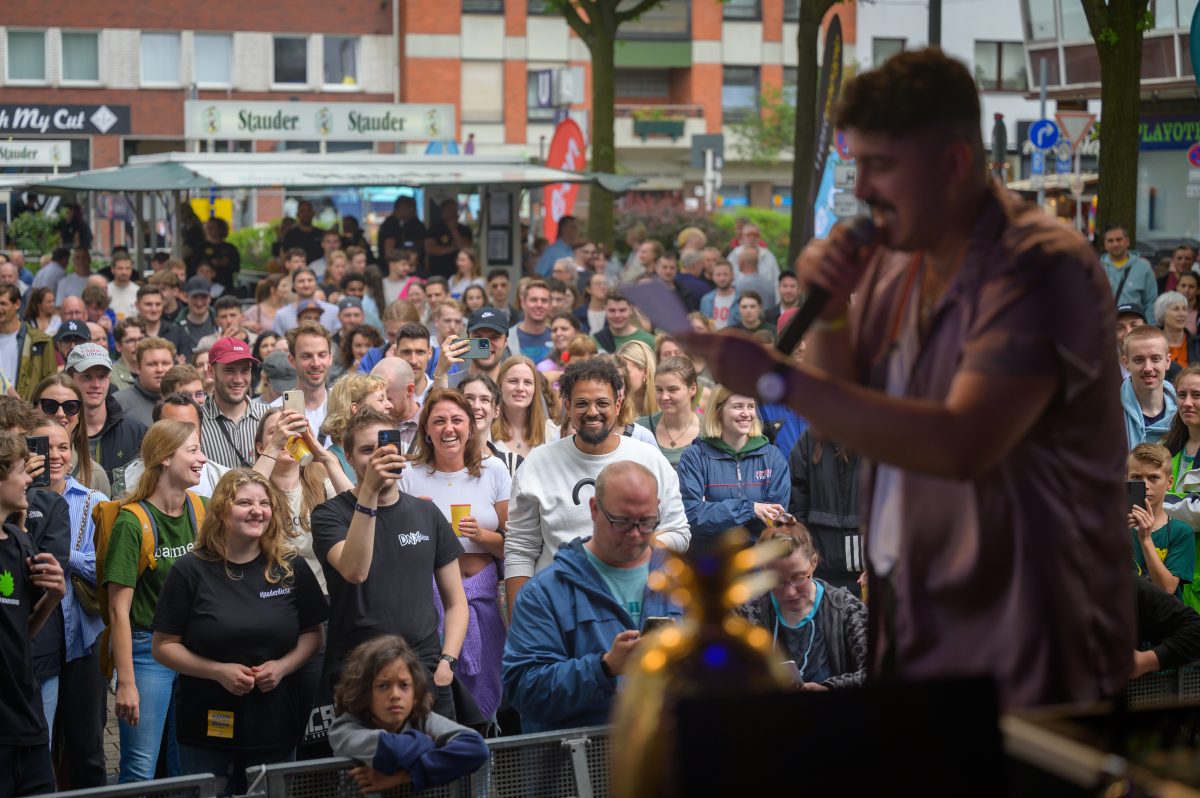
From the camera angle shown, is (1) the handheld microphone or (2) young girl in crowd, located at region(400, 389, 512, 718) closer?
(1) the handheld microphone

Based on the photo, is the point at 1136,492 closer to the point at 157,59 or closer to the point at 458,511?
the point at 458,511

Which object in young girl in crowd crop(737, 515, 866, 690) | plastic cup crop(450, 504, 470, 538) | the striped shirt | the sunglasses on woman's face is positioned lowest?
young girl in crowd crop(737, 515, 866, 690)

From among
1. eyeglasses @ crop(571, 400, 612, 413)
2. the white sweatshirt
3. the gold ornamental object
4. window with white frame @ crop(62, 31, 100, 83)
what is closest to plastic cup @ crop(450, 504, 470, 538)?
the white sweatshirt

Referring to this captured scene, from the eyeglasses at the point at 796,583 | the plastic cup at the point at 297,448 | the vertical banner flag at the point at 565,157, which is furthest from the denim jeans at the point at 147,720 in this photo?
the vertical banner flag at the point at 565,157

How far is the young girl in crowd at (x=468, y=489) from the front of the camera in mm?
7605

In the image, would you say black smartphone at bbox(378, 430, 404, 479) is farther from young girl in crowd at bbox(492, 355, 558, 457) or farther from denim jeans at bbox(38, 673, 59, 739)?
young girl in crowd at bbox(492, 355, 558, 457)

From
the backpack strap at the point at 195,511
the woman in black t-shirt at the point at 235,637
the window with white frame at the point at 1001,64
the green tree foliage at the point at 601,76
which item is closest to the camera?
the woman in black t-shirt at the point at 235,637

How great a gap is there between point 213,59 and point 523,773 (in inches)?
2226

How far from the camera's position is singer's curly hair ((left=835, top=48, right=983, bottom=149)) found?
264 cm

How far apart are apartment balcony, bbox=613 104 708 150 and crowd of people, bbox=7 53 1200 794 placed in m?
58.2

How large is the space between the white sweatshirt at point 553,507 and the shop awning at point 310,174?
1545 cm

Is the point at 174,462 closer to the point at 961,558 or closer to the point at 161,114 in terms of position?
the point at 961,558

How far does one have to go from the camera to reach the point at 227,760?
22.0 ft

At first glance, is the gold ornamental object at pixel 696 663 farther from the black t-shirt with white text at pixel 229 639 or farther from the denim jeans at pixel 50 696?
the denim jeans at pixel 50 696
